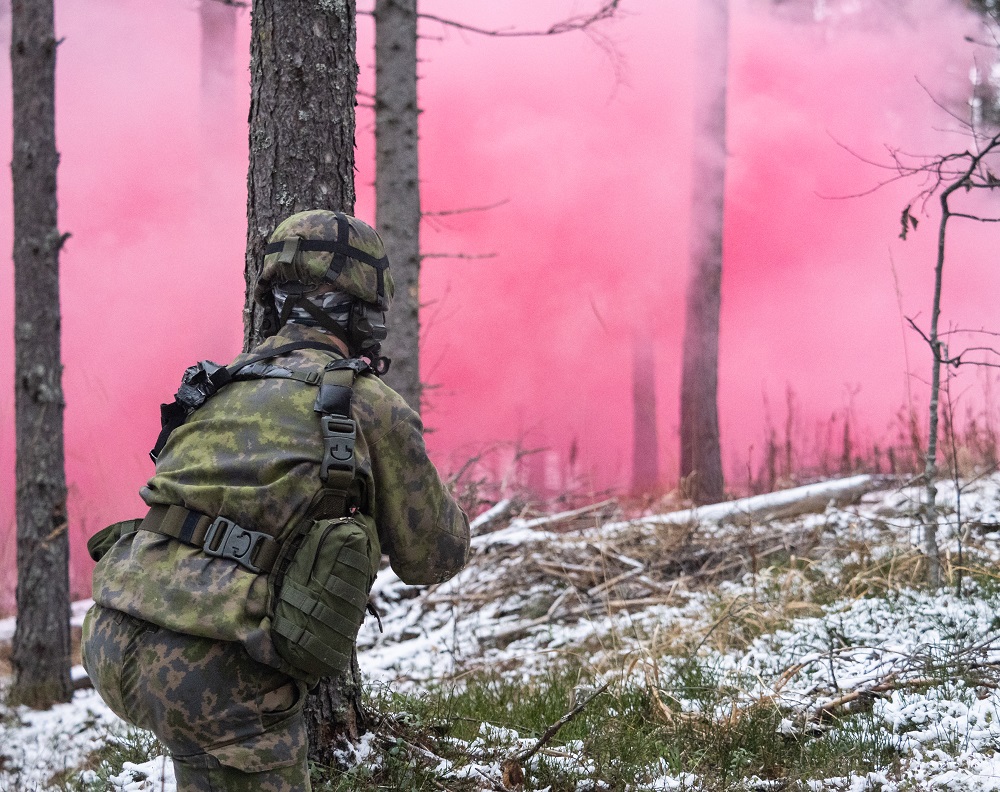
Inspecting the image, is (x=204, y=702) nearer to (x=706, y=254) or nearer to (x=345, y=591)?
(x=345, y=591)

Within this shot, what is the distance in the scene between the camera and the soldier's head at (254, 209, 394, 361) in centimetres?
270

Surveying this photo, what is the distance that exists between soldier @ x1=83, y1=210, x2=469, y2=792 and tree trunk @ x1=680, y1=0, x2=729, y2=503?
9091 mm

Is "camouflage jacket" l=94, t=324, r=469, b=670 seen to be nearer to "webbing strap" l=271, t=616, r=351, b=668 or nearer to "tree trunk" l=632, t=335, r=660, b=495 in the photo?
"webbing strap" l=271, t=616, r=351, b=668

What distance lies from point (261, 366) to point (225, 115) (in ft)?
41.2

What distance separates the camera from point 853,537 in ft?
20.3

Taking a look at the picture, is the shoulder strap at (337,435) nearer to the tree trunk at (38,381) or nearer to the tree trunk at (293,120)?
the tree trunk at (293,120)

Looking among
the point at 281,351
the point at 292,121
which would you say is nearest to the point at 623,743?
the point at 281,351

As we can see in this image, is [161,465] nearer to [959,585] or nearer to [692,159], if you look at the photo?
[959,585]

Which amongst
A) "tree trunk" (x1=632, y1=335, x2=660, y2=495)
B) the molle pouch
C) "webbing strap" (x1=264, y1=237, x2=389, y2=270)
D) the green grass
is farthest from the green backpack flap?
"tree trunk" (x1=632, y1=335, x2=660, y2=495)

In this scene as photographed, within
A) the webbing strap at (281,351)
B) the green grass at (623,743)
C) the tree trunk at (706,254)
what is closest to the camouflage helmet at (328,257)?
the webbing strap at (281,351)

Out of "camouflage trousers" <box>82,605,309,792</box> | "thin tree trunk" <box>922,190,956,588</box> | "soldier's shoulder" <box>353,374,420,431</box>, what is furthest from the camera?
"thin tree trunk" <box>922,190,956,588</box>

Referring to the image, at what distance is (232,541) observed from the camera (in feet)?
7.58

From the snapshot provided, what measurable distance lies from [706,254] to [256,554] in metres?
9.86

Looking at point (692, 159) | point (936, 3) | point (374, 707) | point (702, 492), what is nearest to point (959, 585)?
point (374, 707)
